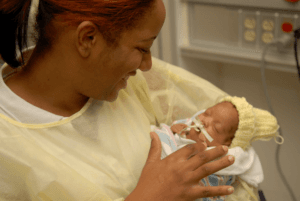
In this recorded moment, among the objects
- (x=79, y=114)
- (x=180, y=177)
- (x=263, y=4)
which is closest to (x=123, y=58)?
(x=79, y=114)

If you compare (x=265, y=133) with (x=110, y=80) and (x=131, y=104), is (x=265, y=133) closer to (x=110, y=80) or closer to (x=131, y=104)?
(x=131, y=104)

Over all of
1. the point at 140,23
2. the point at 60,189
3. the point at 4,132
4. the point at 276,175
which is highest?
the point at 140,23

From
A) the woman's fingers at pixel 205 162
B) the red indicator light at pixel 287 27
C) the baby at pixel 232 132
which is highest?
the red indicator light at pixel 287 27

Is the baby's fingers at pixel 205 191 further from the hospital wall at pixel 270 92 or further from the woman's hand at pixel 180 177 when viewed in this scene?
the hospital wall at pixel 270 92

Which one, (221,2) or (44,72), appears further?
(221,2)

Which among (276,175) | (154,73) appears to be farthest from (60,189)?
(276,175)

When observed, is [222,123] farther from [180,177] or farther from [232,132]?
[180,177]

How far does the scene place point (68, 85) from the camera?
2.80 feet

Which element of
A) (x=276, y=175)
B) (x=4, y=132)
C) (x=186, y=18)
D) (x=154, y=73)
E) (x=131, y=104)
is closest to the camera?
(x=4, y=132)

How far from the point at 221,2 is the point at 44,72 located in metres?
0.80

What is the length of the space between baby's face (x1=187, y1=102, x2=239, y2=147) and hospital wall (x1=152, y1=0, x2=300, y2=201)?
1.62 ft

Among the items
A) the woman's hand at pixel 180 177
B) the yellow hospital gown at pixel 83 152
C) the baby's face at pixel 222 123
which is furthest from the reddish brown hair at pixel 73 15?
the baby's face at pixel 222 123

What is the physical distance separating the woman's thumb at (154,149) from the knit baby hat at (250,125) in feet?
0.87

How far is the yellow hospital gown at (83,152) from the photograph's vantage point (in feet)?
2.50
